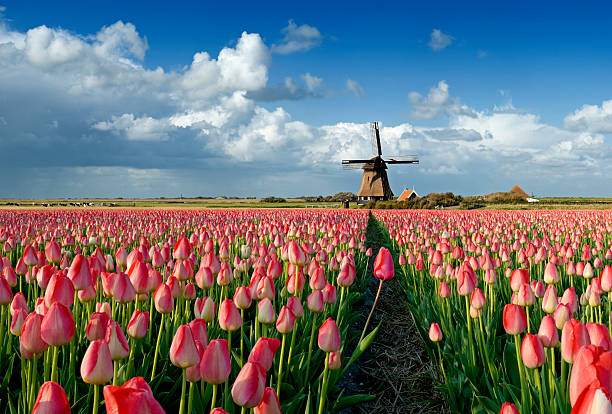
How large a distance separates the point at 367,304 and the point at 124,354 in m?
5.36

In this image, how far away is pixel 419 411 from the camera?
3.60 metres

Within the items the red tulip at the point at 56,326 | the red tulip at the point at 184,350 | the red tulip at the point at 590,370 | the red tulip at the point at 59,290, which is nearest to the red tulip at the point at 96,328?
the red tulip at the point at 59,290

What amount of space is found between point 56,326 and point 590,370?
199 centimetres

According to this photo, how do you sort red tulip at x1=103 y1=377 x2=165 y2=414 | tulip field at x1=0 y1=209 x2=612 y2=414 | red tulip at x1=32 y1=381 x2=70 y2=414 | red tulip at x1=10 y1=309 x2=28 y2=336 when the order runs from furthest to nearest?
1. red tulip at x1=10 y1=309 x2=28 y2=336
2. tulip field at x1=0 y1=209 x2=612 y2=414
3. red tulip at x1=32 y1=381 x2=70 y2=414
4. red tulip at x1=103 y1=377 x2=165 y2=414

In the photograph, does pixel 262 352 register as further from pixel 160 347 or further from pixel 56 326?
pixel 160 347

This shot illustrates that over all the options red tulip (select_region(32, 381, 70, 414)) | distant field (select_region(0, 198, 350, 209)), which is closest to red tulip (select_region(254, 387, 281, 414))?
red tulip (select_region(32, 381, 70, 414))

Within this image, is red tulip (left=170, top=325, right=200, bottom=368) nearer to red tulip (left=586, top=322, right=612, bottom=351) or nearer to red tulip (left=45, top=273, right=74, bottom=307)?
red tulip (left=45, top=273, right=74, bottom=307)

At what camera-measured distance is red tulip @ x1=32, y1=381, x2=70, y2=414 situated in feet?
3.99

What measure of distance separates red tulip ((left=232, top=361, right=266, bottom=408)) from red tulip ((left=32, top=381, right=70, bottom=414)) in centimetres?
53

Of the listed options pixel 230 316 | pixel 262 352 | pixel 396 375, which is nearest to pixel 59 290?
pixel 230 316

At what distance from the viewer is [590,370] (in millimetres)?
1234

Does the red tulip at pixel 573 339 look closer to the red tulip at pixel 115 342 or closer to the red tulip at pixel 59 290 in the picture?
the red tulip at pixel 115 342

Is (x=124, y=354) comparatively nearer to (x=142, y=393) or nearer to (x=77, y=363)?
(x=142, y=393)

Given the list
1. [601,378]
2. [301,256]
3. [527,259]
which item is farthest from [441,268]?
[601,378]
